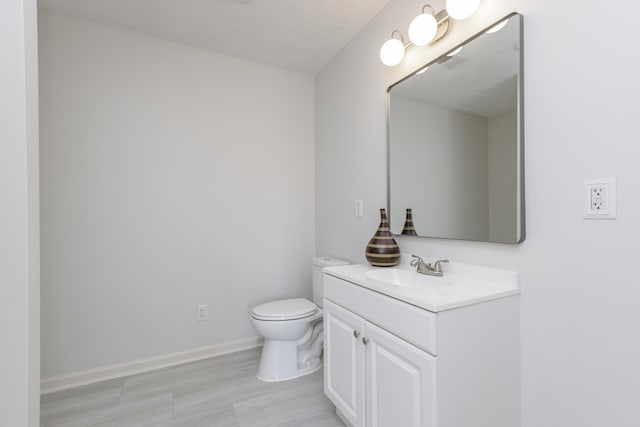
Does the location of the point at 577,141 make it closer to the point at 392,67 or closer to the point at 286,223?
the point at 392,67

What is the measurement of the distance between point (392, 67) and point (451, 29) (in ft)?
1.30

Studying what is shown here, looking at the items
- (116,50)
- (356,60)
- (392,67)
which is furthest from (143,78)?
(392,67)

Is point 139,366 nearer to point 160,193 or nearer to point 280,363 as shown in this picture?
point 280,363

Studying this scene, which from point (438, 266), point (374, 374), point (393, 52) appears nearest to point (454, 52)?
point (393, 52)

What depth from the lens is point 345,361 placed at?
4.60 ft

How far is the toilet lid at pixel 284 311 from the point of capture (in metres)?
1.88

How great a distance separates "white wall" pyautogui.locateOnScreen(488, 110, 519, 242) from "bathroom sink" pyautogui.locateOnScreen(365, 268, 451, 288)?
0.97 ft

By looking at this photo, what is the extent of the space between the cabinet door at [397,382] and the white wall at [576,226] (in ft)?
1.44

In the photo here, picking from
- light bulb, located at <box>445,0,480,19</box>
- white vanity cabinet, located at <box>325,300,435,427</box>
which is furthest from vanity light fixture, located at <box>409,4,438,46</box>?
white vanity cabinet, located at <box>325,300,435,427</box>

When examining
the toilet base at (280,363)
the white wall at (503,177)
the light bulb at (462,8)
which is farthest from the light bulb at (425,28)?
the toilet base at (280,363)

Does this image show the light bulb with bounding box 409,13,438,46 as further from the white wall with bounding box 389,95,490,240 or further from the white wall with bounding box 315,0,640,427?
the white wall with bounding box 389,95,490,240

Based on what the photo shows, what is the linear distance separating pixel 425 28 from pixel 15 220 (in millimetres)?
1744

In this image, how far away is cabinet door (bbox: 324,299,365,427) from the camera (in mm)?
1303

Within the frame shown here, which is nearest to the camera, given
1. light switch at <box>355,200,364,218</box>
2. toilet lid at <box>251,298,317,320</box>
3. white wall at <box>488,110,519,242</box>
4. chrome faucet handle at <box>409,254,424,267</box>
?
white wall at <box>488,110,519,242</box>
